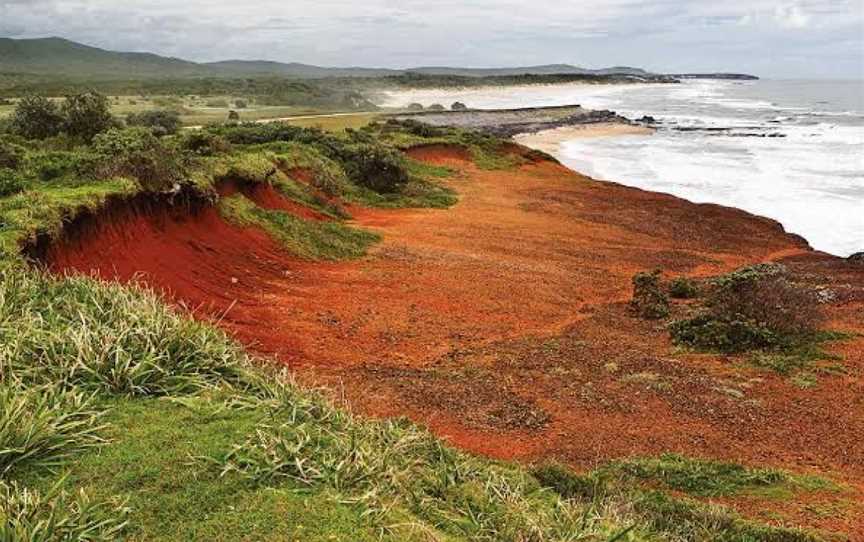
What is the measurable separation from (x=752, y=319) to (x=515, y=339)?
427 centimetres

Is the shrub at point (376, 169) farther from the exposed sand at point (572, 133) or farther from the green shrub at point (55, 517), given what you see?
the exposed sand at point (572, 133)

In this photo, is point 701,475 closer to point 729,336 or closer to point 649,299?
point 729,336

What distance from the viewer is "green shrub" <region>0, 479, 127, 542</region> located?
12.3ft

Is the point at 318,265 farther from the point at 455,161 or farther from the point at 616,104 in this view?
the point at 616,104

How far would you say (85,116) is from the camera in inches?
1108

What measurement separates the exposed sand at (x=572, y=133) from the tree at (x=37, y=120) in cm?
3254

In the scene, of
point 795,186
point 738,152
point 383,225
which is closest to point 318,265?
point 383,225

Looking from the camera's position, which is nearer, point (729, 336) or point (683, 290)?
point (729, 336)

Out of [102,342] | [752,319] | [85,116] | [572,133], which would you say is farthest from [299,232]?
[572,133]

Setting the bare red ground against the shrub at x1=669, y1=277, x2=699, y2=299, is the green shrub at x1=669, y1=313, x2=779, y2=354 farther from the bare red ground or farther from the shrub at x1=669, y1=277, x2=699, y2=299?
the shrub at x1=669, y1=277, x2=699, y2=299

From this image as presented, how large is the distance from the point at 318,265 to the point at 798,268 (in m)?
12.9

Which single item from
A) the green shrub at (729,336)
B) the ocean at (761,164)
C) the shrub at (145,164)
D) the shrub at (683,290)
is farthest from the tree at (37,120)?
the green shrub at (729,336)

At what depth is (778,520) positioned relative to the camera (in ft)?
22.5

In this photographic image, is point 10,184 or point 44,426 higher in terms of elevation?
point 10,184
